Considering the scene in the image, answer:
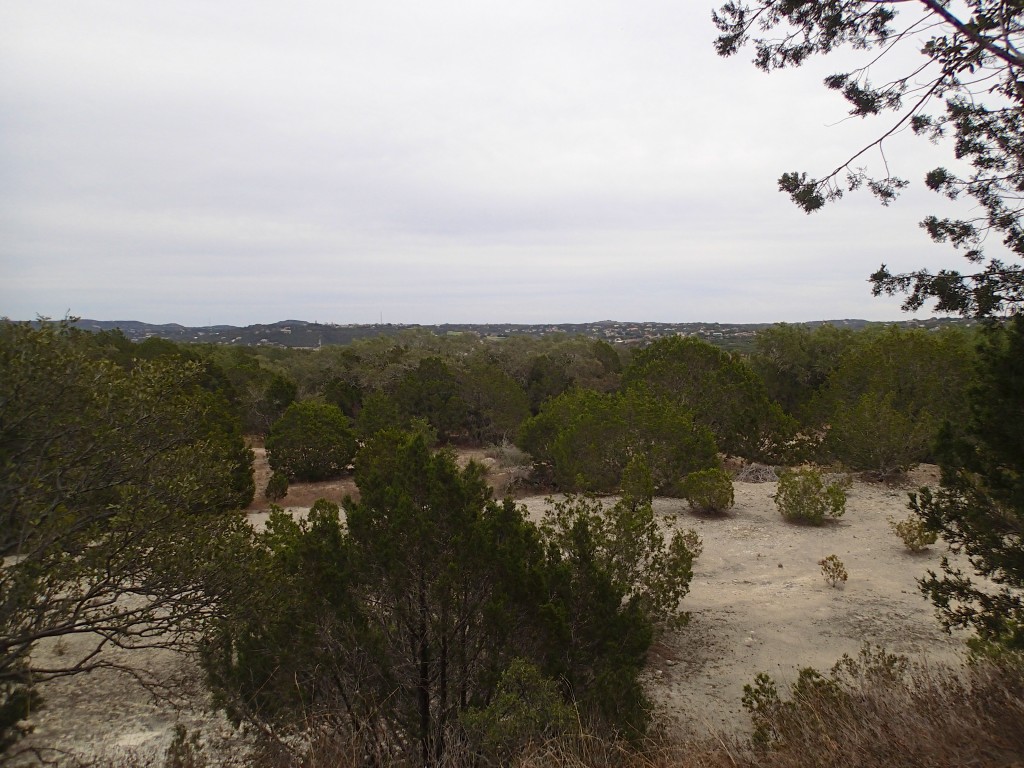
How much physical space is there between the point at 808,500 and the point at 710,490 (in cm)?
191

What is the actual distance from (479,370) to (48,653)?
20361 millimetres

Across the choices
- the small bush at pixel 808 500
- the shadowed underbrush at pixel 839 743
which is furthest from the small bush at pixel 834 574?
the shadowed underbrush at pixel 839 743

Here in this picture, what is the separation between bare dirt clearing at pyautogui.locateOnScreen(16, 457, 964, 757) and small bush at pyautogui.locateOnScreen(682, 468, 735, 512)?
78 centimetres

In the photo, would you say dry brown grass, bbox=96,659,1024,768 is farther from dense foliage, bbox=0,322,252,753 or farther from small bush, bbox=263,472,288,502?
small bush, bbox=263,472,288,502

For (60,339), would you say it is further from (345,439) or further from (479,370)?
(479,370)

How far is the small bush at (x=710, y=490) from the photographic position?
42.2ft

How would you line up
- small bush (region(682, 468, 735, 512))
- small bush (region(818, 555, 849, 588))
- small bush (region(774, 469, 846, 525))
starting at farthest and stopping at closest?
small bush (region(682, 468, 735, 512)) → small bush (region(774, 469, 846, 525)) → small bush (region(818, 555, 849, 588))

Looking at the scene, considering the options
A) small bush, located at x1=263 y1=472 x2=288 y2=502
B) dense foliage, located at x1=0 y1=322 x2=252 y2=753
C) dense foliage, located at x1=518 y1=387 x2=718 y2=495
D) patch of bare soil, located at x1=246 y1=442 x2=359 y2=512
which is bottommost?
patch of bare soil, located at x1=246 y1=442 x2=359 y2=512

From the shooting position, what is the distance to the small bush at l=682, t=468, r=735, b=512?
12.9 meters

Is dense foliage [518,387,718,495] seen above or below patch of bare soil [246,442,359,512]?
above

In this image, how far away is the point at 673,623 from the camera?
7.18m

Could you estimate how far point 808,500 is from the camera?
12.1m

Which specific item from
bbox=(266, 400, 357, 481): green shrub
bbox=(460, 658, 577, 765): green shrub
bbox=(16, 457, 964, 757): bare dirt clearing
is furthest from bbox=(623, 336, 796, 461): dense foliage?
bbox=(460, 658, 577, 765): green shrub

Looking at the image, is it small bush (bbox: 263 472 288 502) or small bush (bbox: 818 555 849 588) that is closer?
small bush (bbox: 818 555 849 588)
